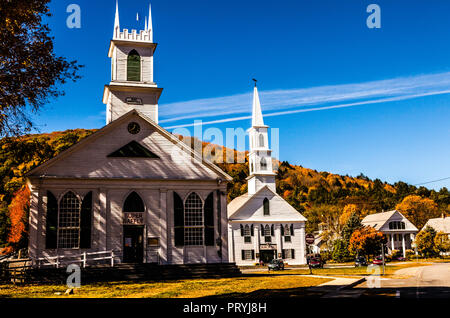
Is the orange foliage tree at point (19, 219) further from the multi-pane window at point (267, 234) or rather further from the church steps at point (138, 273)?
the church steps at point (138, 273)

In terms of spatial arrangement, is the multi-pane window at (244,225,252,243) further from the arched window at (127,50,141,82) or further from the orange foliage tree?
the orange foliage tree

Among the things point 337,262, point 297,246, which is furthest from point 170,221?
point 337,262

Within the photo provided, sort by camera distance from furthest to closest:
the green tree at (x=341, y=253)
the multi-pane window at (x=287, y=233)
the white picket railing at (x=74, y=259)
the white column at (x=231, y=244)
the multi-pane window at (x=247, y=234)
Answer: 1. the green tree at (x=341, y=253)
2. the multi-pane window at (x=287, y=233)
3. the multi-pane window at (x=247, y=234)
4. the white column at (x=231, y=244)
5. the white picket railing at (x=74, y=259)

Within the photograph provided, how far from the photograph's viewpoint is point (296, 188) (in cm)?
12581

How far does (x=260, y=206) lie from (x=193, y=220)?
2496 centimetres

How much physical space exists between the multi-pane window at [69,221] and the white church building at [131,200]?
0.05 meters

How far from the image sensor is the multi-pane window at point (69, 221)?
23.6 metres

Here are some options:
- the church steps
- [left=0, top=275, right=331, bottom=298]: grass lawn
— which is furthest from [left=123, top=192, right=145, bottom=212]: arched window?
[left=0, top=275, right=331, bottom=298]: grass lawn

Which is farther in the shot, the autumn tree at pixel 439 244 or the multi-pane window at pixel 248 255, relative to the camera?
the autumn tree at pixel 439 244

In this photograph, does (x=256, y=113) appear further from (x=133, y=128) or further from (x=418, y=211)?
(x=418, y=211)

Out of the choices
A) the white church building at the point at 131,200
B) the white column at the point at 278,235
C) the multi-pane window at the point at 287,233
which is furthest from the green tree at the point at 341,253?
the white church building at the point at 131,200

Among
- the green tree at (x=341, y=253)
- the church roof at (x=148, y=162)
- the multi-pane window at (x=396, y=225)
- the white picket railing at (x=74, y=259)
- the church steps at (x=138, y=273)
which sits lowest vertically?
the green tree at (x=341, y=253)

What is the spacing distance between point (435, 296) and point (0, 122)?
56.9ft

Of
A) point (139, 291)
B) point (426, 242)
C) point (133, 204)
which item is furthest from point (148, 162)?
point (426, 242)
